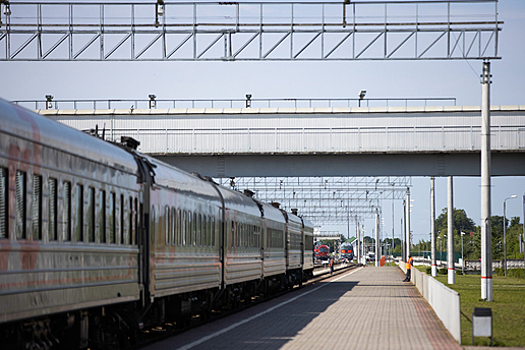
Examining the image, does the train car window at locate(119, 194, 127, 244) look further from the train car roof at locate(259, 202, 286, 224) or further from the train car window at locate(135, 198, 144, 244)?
the train car roof at locate(259, 202, 286, 224)

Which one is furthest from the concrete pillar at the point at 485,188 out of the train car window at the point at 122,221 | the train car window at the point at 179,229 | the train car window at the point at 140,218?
the train car window at the point at 122,221

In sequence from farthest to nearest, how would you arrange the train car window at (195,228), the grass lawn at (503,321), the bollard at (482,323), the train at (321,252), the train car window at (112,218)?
1. the train at (321,252)
2. the train car window at (195,228)
3. the grass lawn at (503,321)
4. the bollard at (482,323)
5. the train car window at (112,218)

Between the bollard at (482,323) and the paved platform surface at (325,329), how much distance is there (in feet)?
1.48

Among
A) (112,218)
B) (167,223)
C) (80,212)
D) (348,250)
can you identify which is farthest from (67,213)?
(348,250)

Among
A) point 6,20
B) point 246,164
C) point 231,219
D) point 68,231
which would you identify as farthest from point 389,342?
point 246,164

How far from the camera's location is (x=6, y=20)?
79.8 ft

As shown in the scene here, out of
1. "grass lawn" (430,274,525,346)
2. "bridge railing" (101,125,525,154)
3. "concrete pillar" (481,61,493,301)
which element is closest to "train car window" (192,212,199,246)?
"grass lawn" (430,274,525,346)

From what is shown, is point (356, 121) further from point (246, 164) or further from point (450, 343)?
point (450, 343)

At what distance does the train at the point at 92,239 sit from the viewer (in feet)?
30.4

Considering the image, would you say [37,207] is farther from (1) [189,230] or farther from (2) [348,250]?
A: (2) [348,250]

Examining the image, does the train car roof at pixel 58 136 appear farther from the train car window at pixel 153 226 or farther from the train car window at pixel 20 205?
the train car window at pixel 153 226

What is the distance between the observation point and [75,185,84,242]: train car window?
11.2 metres

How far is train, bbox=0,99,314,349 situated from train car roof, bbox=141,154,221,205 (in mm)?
44

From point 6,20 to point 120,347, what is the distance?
13.5 m
